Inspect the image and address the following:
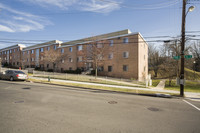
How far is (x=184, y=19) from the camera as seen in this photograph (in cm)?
980

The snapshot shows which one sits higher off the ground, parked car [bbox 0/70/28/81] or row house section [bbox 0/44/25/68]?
row house section [bbox 0/44/25/68]

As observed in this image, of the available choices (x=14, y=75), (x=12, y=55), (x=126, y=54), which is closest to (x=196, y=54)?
(x=126, y=54)

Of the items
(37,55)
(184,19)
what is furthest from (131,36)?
(37,55)

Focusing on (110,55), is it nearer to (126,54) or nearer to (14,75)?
(126,54)

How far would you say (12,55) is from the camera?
1993 inches

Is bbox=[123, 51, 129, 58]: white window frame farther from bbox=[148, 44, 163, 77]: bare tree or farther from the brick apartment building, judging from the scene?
bbox=[148, 44, 163, 77]: bare tree

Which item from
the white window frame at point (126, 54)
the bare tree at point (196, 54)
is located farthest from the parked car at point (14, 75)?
the bare tree at point (196, 54)

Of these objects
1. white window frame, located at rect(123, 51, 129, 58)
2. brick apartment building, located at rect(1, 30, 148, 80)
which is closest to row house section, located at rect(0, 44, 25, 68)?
brick apartment building, located at rect(1, 30, 148, 80)

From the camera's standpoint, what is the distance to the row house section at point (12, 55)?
47.1 metres

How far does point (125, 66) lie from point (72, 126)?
70.4ft

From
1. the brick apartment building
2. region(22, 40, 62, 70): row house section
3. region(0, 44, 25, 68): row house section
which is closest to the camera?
the brick apartment building

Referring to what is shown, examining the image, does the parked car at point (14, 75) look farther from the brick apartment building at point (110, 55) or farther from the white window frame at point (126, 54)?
the white window frame at point (126, 54)

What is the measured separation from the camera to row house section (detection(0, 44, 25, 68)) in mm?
47125

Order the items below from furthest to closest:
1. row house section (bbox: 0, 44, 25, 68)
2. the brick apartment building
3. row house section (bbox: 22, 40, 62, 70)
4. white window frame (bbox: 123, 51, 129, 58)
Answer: row house section (bbox: 0, 44, 25, 68) < row house section (bbox: 22, 40, 62, 70) < white window frame (bbox: 123, 51, 129, 58) < the brick apartment building
